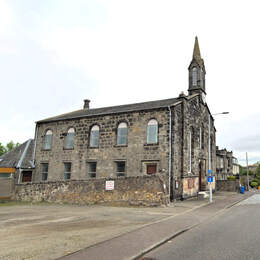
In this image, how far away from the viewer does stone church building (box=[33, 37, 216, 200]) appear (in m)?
21.0

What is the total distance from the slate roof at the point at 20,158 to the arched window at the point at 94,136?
7.24 metres

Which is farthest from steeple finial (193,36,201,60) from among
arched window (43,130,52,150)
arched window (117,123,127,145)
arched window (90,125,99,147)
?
arched window (43,130,52,150)

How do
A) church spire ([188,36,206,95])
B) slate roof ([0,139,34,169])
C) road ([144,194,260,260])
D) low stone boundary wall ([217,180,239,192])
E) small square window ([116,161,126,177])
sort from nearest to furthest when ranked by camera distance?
road ([144,194,260,260]) → small square window ([116,161,126,177]) → slate roof ([0,139,34,169]) → church spire ([188,36,206,95]) → low stone boundary wall ([217,180,239,192])

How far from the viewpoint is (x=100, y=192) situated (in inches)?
714

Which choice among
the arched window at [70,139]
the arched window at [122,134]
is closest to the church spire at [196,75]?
the arched window at [122,134]

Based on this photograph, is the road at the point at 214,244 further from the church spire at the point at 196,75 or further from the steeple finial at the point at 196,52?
the steeple finial at the point at 196,52

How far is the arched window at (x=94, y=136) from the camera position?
2453 cm

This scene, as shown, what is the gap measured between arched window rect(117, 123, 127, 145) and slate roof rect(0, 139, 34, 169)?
33.4 ft

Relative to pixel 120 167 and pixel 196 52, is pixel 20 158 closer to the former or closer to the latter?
pixel 120 167

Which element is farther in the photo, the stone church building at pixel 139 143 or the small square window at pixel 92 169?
the small square window at pixel 92 169

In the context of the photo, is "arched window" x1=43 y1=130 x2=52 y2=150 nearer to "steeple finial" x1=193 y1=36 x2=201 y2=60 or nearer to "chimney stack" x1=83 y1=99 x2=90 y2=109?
"chimney stack" x1=83 y1=99 x2=90 y2=109

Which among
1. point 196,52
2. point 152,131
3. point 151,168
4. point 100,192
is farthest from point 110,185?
point 196,52

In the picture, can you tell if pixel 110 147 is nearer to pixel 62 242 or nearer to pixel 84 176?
pixel 84 176

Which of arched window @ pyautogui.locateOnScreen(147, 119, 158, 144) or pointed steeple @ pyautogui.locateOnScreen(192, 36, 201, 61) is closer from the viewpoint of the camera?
arched window @ pyautogui.locateOnScreen(147, 119, 158, 144)
